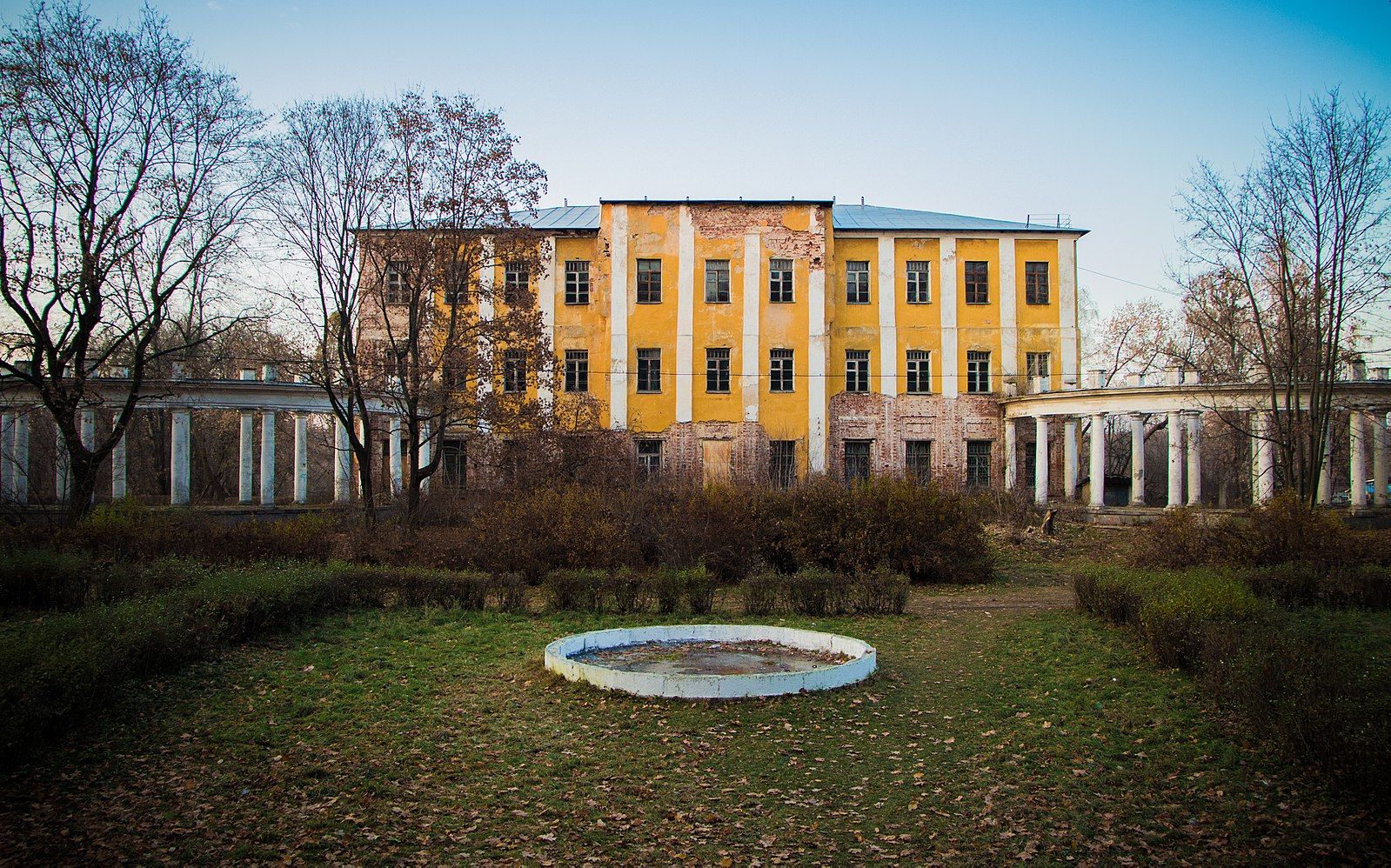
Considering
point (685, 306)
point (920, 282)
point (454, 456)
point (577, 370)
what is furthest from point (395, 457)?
point (920, 282)

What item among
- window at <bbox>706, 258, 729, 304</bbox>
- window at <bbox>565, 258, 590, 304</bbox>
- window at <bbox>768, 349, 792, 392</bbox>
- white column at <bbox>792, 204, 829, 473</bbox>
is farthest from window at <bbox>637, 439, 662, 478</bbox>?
window at <bbox>565, 258, 590, 304</bbox>

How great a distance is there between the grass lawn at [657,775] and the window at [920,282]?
2756 cm

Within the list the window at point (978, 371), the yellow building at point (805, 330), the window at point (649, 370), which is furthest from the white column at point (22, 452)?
the window at point (978, 371)

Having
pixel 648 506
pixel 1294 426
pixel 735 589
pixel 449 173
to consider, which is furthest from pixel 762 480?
pixel 1294 426

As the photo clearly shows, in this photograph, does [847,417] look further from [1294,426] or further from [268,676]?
[268,676]

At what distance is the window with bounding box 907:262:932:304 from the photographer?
120 feet

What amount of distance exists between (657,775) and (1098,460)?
27.6 m

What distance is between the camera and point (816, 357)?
34.9 m

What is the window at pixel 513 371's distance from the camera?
84.2 feet

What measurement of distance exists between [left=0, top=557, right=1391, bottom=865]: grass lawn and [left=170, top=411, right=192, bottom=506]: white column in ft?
66.4

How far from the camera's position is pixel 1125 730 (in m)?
8.02

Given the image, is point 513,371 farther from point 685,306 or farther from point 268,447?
point 268,447

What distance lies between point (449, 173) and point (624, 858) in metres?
21.1

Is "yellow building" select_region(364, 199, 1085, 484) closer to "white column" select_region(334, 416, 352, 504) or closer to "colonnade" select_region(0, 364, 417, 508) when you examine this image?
"white column" select_region(334, 416, 352, 504)
